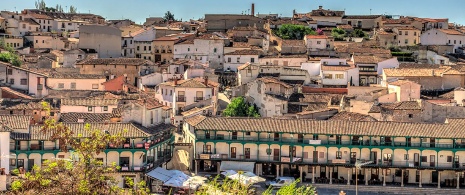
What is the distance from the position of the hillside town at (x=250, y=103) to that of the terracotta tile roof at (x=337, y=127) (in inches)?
5.3

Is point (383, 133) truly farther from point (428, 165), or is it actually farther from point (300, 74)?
point (300, 74)

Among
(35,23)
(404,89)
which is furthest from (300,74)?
(35,23)

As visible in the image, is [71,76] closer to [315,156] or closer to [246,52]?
[246,52]

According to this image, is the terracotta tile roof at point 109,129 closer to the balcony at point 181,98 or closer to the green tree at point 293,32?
the balcony at point 181,98

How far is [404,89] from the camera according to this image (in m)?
69.3

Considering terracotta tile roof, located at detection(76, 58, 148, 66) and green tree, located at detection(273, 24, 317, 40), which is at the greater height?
green tree, located at detection(273, 24, 317, 40)

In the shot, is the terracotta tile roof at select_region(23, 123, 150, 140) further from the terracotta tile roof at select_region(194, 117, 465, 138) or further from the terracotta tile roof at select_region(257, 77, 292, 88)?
the terracotta tile roof at select_region(257, 77, 292, 88)

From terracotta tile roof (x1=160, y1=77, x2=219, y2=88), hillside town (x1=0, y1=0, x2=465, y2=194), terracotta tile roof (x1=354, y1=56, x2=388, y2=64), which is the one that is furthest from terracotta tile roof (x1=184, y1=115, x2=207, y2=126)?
terracotta tile roof (x1=354, y1=56, x2=388, y2=64)

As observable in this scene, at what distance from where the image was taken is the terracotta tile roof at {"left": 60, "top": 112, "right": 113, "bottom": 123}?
56.9 m

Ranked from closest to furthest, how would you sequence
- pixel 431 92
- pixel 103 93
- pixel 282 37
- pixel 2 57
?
pixel 103 93 < pixel 431 92 < pixel 2 57 < pixel 282 37

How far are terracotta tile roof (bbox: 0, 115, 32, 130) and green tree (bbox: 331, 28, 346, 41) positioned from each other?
55.4m

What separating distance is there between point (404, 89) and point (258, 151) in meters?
18.3

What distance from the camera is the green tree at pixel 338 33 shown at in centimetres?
10081

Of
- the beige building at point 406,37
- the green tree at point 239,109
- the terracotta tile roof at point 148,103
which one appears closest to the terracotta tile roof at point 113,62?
the green tree at point 239,109
